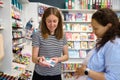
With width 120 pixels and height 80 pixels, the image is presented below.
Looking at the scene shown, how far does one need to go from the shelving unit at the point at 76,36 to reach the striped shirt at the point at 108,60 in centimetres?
460

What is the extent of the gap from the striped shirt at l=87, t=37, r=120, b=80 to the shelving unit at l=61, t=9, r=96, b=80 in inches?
181

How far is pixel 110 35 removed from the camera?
4.76 ft

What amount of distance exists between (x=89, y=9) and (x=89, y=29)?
58 centimetres

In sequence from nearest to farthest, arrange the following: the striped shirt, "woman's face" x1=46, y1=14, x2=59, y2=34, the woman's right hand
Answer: the striped shirt < the woman's right hand < "woman's face" x1=46, y1=14, x2=59, y2=34

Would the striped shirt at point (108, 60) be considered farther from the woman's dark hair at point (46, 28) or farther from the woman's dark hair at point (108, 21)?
the woman's dark hair at point (46, 28)

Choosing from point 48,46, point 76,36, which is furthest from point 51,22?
point 76,36

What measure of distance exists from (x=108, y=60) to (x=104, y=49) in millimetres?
87

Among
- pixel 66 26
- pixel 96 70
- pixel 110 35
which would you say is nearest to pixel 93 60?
pixel 96 70

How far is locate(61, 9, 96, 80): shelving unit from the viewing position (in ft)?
20.0

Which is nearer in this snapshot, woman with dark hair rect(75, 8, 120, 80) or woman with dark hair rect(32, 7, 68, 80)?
woman with dark hair rect(75, 8, 120, 80)

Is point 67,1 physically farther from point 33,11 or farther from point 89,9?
point 33,11

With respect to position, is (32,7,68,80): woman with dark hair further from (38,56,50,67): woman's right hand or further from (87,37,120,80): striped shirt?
(87,37,120,80): striped shirt

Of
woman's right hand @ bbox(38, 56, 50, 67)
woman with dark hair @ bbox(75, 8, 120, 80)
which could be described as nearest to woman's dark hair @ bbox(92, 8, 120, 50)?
woman with dark hair @ bbox(75, 8, 120, 80)

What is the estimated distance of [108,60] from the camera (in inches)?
54.7
